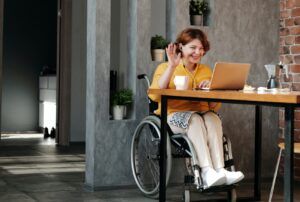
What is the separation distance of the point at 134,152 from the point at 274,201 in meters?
1.04

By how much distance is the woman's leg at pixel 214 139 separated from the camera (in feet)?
14.1

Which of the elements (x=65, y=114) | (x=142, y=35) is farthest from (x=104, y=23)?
(x=65, y=114)

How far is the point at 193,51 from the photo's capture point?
465 cm

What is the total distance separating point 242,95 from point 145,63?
1.63 m

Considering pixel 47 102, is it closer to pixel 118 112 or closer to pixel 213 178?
pixel 118 112

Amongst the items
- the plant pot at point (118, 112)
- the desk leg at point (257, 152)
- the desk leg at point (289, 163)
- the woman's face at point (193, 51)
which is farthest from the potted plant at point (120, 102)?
the desk leg at point (289, 163)

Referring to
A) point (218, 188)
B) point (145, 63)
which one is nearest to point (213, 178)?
point (218, 188)

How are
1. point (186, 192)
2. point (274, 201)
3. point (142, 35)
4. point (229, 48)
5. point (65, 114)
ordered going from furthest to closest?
point (65, 114), point (229, 48), point (142, 35), point (274, 201), point (186, 192)

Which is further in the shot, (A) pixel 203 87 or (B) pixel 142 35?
(B) pixel 142 35

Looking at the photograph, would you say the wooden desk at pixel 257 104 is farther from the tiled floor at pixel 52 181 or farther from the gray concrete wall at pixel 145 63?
the gray concrete wall at pixel 145 63

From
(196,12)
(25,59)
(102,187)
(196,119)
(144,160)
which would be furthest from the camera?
(25,59)

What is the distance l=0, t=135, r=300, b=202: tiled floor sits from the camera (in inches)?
187

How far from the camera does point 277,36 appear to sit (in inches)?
227

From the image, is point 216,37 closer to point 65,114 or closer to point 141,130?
point 141,130
